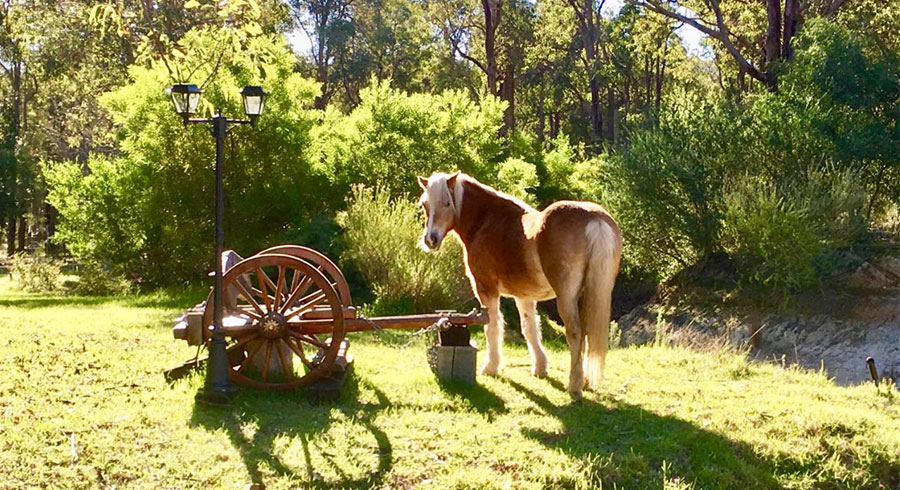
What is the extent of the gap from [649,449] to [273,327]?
3.34 metres

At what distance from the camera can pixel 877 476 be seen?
6.43 m

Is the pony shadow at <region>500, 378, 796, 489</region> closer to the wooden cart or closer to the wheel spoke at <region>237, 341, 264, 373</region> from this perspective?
the wooden cart

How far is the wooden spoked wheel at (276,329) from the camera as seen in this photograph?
6.97 m

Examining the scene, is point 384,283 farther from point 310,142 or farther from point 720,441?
point 720,441

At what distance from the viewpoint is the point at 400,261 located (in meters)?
13.5

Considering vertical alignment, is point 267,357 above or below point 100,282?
below

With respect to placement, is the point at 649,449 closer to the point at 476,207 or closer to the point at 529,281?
the point at 529,281

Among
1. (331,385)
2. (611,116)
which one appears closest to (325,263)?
(331,385)

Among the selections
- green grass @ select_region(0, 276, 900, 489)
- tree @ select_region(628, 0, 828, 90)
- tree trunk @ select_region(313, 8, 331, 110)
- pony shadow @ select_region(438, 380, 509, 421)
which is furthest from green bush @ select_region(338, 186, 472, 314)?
tree trunk @ select_region(313, 8, 331, 110)

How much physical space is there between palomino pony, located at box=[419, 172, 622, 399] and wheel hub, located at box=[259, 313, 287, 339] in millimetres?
1579

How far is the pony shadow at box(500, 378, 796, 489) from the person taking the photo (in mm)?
5840

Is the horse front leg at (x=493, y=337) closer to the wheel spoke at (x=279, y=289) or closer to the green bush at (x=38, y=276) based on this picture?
the wheel spoke at (x=279, y=289)

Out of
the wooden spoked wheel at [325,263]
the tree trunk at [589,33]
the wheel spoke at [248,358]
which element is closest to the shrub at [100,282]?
the wooden spoked wheel at [325,263]

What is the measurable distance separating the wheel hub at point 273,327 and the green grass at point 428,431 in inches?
21.4
